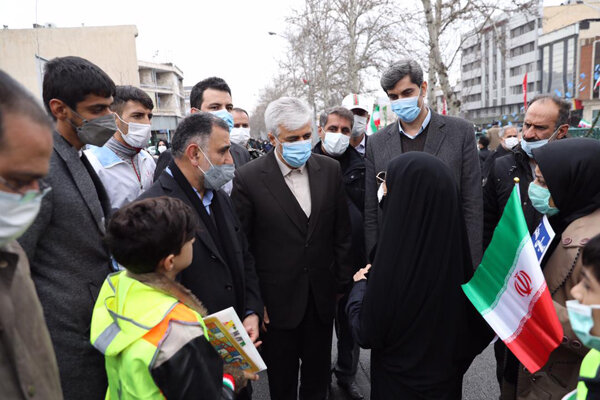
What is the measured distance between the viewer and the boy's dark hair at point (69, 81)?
6.73 feet

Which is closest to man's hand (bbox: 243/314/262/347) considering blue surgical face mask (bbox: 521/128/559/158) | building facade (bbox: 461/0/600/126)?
blue surgical face mask (bbox: 521/128/559/158)

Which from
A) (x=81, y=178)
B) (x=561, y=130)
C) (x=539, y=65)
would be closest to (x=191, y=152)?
(x=81, y=178)

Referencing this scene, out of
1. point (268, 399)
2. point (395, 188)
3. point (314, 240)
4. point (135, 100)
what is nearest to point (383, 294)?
point (395, 188)

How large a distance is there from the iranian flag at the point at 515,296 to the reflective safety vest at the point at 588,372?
0.24 metres

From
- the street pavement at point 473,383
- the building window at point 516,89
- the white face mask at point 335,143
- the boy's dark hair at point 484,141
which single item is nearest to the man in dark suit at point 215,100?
the white face mask at point 335,143

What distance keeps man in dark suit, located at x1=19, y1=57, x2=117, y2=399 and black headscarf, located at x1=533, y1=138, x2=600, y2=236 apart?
7.25ft

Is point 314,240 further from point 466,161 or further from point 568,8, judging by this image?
point 568,8

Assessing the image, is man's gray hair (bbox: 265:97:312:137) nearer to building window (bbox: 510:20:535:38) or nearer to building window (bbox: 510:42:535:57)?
building window (bbox: 510:20:535:38)

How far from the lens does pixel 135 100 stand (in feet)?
11.1

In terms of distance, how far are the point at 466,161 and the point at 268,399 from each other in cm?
252

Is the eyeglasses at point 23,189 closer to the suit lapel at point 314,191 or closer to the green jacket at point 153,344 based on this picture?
the green jacket at point 153,344

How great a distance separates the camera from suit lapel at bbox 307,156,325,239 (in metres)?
2.76

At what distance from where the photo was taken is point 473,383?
353 centimetres

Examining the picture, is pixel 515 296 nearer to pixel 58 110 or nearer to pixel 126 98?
pixel 58 110
